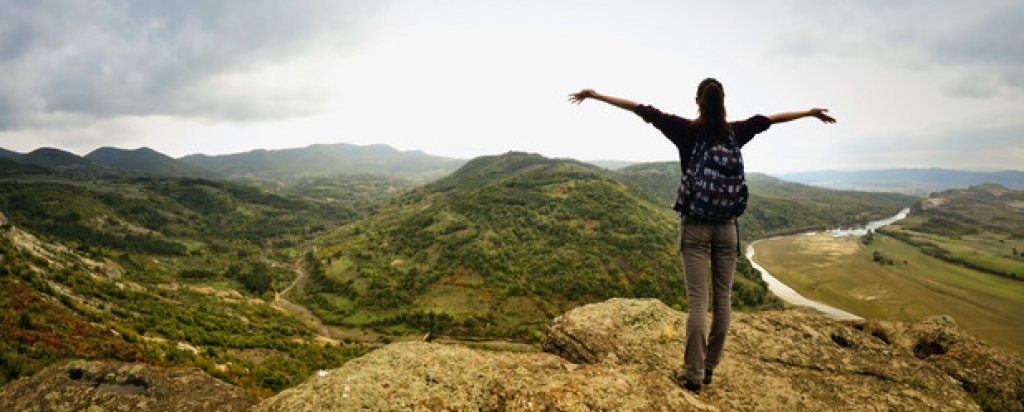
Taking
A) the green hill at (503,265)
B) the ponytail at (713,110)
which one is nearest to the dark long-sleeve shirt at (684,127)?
the ponytail at (713,110)

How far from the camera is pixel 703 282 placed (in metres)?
4.62

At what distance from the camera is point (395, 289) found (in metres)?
119

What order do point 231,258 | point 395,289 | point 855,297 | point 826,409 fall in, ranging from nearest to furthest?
point 826,409, point 855,297, point 395,289, point 231,258

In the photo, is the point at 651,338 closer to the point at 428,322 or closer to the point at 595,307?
the point at 595,307

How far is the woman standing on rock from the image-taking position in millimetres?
4324

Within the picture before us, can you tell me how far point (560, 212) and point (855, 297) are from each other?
9211 cm

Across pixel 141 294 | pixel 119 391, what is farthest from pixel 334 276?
pixel 119 391

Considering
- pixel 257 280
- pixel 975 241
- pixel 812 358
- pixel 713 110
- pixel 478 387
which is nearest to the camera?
pixel 713 110

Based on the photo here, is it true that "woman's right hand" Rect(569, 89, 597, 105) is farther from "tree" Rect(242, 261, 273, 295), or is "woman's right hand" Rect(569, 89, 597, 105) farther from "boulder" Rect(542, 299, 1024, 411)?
"tree" Rect(242, 261, 273, 295)

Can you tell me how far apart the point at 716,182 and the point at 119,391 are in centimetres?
918

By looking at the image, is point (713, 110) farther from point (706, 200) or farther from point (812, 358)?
point (812, 358)

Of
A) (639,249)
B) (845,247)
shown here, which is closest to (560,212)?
(639,249)

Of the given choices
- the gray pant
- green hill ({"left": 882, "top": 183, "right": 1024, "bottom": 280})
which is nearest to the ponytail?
the gray pant

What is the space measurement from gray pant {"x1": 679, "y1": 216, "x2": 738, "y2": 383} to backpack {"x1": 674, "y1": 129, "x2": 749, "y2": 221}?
195 mm
